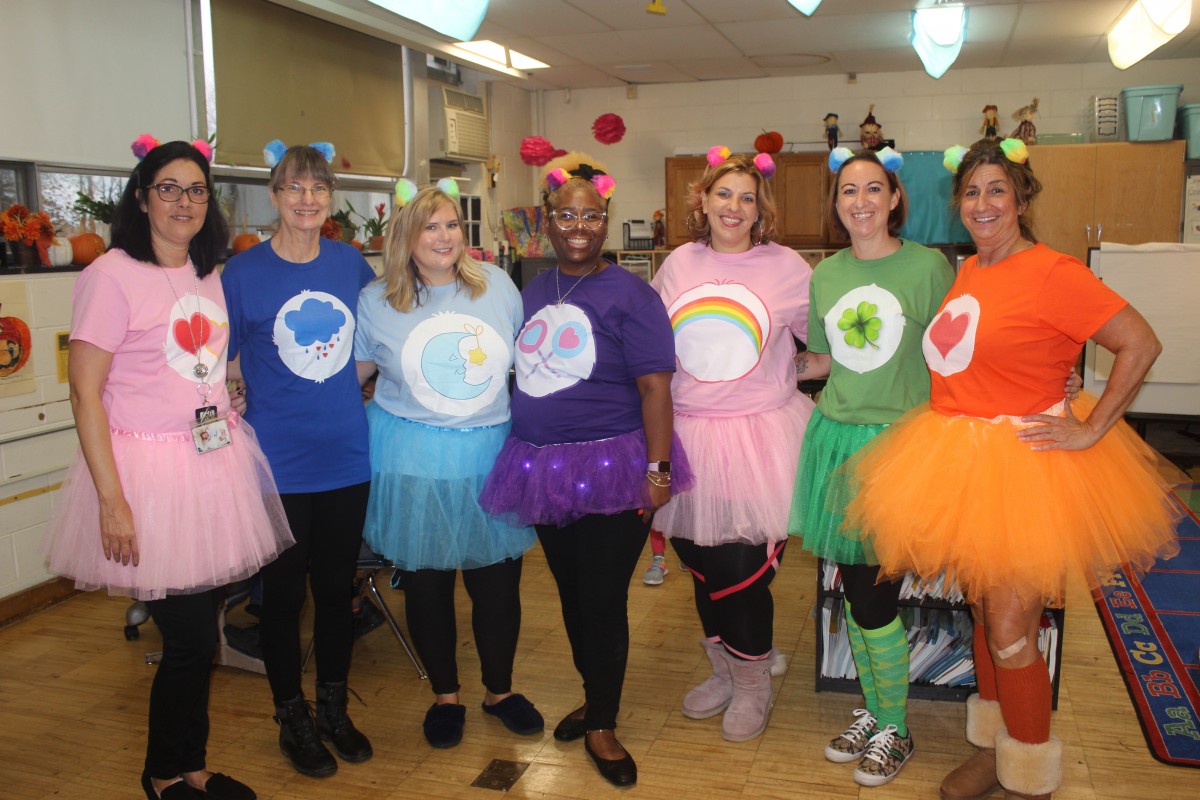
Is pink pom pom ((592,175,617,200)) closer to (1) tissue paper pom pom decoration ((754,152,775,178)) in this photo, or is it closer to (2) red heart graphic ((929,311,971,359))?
(1) tissue paper pom pom decoration ((754,152,775,178))

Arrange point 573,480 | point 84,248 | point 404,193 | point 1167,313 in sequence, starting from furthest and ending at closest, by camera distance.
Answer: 1. point 1167,313
2. point 84,248
3. point 404,193
4. point 573,480

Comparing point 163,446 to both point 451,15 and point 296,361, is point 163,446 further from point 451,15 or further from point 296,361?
point 451,15

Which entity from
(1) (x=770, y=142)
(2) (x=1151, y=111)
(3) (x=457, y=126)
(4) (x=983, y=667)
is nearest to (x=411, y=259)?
(4) (x=983, y=667)

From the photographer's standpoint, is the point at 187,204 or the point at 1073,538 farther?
the point at 187,204

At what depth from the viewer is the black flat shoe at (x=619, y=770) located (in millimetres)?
2516

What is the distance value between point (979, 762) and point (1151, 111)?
653 cm

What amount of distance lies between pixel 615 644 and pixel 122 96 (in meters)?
3.70

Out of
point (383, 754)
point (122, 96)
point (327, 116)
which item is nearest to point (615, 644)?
point (383, 754)

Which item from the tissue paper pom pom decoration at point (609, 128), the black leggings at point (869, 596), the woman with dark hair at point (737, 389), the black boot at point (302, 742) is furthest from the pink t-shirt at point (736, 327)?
the tissue paper pom pom decoration at point (609, 128)

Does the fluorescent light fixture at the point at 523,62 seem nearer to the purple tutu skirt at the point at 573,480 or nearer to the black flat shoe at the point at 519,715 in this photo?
the purple tutu skirt at the point at 573,480

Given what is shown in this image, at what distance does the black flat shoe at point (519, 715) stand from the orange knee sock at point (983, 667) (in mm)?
1225

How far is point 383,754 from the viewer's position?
273 cm

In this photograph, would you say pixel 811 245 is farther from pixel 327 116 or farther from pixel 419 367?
pixel 419 367

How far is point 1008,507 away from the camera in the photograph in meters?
2.11
